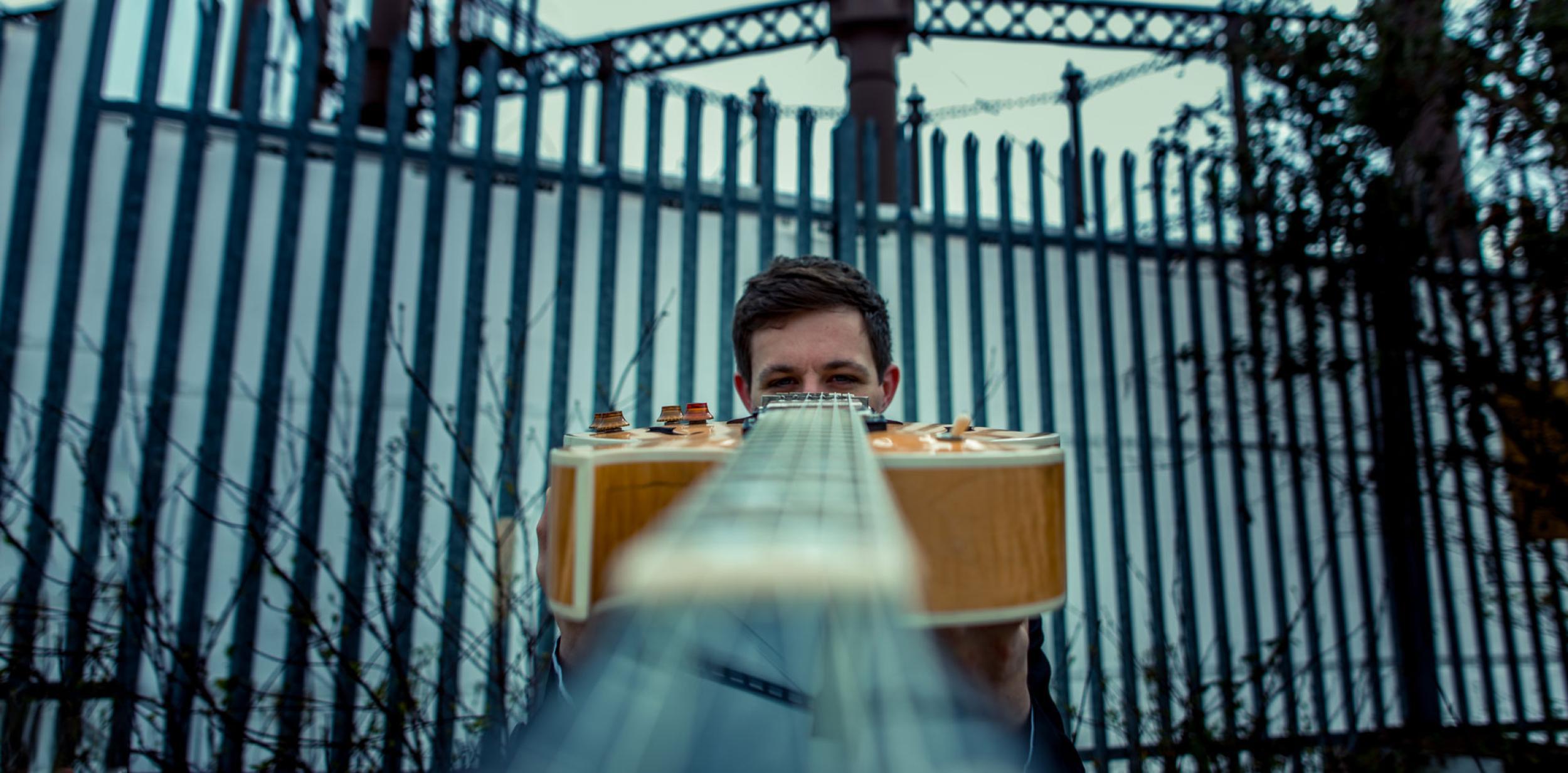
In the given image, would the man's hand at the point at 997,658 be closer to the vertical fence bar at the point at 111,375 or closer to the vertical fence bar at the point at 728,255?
the vertical fence bar at the point at 728,255

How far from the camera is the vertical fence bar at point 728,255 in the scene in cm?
340

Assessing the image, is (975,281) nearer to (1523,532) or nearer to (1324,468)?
(1324,468)

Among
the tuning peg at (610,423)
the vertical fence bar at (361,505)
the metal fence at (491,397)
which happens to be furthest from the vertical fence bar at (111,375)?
the tuning peg at (610,423)

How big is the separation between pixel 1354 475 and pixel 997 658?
14.2 feet

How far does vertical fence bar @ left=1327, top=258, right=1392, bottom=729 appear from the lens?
3.99m

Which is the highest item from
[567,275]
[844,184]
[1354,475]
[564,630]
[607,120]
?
[607,120]

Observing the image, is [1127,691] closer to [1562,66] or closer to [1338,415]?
[1338,415]

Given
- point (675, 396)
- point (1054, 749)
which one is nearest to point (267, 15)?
point (675, 396)

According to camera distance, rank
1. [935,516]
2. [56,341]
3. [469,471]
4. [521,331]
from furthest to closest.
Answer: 1. [521,331]
2. [469,471]
3. [56,341]
4. [935,516]

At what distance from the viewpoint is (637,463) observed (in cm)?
86

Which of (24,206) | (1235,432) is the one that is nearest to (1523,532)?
(1235,432)

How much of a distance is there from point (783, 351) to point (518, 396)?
1.65 meters

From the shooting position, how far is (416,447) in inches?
120

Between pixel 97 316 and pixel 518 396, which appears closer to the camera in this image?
pixel 97 316
